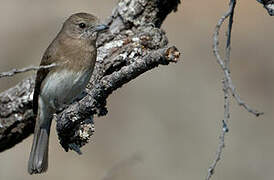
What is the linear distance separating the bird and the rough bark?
9 centimetres

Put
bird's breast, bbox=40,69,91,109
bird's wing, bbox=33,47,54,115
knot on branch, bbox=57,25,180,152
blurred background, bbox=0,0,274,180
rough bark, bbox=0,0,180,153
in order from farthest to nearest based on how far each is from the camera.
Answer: blurred background, bbox=0,0,274,180 < bird's breast, bbox=40,69,91,109 < bird's wing, bbox=33,47,54,115 < rough bark, bbox=0,0,180,153 < knot on branch, bbox=57,25,180,152

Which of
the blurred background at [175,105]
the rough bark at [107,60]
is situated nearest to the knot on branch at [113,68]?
the rough bark at [107,60]

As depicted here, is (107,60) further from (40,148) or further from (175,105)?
(175,105)

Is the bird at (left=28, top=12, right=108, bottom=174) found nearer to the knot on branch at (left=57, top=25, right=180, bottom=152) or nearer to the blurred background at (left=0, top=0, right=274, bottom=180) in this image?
the knot on branch at (left=57, top=25, right=180, bottom=152)

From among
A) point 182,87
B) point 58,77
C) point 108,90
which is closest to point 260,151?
point 182,87

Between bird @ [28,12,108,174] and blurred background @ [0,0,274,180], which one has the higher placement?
blurred background @ [0,0,274,180]

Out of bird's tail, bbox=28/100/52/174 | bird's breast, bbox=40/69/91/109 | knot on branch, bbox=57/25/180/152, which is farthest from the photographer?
bird's tail, bbox=28/100/52/174

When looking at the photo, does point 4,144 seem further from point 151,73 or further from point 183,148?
point 151,73

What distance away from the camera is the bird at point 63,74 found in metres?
6.62

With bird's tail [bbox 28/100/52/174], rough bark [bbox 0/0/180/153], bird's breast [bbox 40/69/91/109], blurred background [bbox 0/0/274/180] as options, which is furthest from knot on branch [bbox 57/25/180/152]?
blurred background [bbox 0/0/274/180]

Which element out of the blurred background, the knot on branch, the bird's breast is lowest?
the knot on branch

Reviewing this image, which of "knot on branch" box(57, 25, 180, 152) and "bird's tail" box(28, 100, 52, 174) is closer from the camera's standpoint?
"knot on branch" box(57, 25, 180, 152)

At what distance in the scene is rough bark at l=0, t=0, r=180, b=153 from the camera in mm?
5637

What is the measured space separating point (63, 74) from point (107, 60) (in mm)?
601
